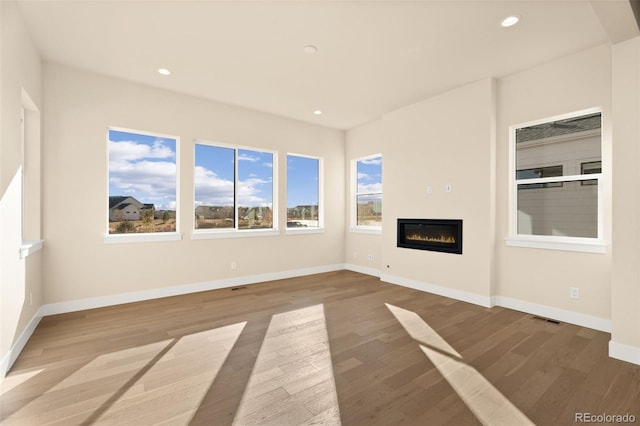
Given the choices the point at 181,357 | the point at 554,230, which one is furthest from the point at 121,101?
the point at 554,230

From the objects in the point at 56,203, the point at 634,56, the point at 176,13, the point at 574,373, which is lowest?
the point at 574,373

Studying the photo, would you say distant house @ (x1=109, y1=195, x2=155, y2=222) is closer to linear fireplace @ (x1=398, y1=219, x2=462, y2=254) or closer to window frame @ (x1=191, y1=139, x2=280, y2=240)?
window frame @ (x1=191, y1=139, x2=280, y2=240)

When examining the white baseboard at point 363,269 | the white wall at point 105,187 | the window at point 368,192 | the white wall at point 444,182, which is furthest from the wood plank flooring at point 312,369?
the window at point 368,192

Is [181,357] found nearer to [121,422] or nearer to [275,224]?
[121,422]

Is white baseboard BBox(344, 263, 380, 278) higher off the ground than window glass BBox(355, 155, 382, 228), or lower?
lower

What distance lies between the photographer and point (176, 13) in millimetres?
2760

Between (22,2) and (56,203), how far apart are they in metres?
2.17

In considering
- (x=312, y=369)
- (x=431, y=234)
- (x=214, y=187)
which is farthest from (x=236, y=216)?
(x=312, y=369)

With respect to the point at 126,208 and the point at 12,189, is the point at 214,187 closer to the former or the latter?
the point at 126,208

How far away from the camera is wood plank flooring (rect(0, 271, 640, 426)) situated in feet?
6.34

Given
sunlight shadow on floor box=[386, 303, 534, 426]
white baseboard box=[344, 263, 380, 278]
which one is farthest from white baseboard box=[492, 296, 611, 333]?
white baseboard box=[344, 263, 380, 278]

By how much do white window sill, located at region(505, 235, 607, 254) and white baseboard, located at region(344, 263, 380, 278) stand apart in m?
2.54

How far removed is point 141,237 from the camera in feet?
14.2

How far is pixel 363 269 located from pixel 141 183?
4.33 meters
